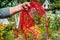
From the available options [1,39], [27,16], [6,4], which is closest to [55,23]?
[6,4]

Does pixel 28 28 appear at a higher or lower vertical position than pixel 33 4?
lower

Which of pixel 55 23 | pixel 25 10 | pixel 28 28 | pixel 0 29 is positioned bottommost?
pixel 55 23

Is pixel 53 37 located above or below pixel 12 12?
below

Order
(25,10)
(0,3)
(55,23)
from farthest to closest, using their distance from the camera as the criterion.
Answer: (55,23), (0,3), (25,10)

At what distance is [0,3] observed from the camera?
6789mm

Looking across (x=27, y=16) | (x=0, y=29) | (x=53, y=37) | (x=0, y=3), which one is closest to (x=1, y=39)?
(x=0, y=29)

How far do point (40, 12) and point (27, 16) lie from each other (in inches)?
2.9

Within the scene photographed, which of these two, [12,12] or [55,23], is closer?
[12,12]

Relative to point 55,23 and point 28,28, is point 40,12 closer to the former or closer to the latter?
point 28,28

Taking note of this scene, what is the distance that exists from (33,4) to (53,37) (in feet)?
14.3

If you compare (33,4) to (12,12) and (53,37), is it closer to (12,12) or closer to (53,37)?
(12,12)

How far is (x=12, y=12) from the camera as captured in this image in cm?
141

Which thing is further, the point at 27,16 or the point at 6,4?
the point at 6,4

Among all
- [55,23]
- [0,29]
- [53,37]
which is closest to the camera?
[0,29]
